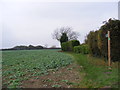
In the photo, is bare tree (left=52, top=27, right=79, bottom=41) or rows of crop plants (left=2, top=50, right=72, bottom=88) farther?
bare tree (left=52, top=27, right=79, bottom=41)

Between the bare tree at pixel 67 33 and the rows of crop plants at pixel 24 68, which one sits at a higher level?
the bare tree at pixel 67 33

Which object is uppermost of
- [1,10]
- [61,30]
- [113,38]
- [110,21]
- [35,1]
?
[61,30]

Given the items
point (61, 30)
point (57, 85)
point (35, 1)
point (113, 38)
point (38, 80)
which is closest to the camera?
point (57, 85)

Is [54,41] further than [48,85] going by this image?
Yes

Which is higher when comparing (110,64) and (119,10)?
(119,10)

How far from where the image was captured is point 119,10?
17.7 ft

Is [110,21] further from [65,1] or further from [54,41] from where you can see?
[54,41]

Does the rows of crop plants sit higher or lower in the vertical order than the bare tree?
lower

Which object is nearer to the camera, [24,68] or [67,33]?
[24,68]

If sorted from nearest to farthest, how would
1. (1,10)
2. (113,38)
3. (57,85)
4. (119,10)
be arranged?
(57,85) < (1,10) < (113,38) < (119,10)

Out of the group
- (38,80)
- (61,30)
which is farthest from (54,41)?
(38,80)

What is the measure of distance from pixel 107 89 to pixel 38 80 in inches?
71.4

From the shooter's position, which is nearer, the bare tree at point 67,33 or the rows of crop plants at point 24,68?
the rows of crop plants at point 24,68

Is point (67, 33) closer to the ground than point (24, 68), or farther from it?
farther from it
